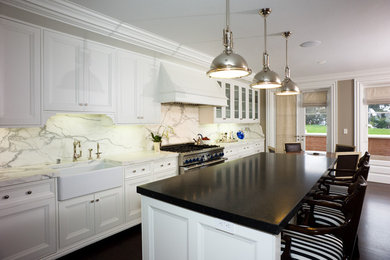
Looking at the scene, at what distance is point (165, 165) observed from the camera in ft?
11.1

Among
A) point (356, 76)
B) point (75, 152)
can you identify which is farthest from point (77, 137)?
point (356, 76)

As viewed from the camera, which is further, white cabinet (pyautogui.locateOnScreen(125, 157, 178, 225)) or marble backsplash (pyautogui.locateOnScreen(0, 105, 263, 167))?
white cabinet (pyautogui.locateOnScreen(125, 157, 178, 225))

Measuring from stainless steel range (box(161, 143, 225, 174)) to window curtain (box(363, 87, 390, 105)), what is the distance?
390 cm

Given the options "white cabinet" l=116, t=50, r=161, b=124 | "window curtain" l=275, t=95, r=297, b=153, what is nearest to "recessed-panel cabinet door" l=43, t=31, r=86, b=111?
"white cabinet" l=116, t=50, r=161, b=124

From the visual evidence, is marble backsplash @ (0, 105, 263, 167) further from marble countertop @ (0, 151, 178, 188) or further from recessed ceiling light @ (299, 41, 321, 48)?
recessed ceiling light @ (299, 41, 321, 48)

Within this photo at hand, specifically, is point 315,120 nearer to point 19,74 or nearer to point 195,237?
point 195,237

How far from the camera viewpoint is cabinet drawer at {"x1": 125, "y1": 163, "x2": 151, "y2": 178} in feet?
9.54

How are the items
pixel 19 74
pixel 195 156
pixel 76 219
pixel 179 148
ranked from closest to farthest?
pixel 19 74
pixel 76 219
pixel 195 156
pixel 179 148

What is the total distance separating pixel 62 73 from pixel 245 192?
2.26 m

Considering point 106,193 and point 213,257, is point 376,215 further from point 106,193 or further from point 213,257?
point 106,193

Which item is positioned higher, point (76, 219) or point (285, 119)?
point (285, 119)

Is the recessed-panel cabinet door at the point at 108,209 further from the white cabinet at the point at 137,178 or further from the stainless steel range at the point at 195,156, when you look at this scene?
the stainless steel range at the point at 195,156

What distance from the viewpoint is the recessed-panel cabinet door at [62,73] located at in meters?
2.38

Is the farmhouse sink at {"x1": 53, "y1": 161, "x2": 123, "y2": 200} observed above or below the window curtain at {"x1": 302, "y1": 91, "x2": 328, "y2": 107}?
below
